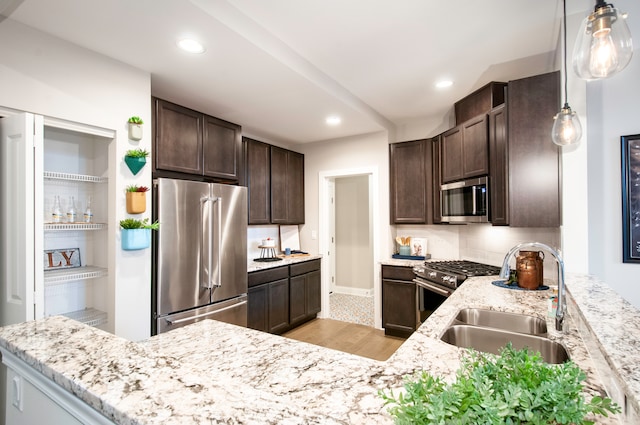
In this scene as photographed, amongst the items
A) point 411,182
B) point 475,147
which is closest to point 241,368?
point 475,147

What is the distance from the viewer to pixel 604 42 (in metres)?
1.10

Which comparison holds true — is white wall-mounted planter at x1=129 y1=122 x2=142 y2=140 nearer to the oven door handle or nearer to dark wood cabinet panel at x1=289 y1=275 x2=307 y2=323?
dark wood cabinet panel at x1=289 y1=275 x2=307 y2=323

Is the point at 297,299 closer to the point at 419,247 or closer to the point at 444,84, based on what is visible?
the point at 419,247

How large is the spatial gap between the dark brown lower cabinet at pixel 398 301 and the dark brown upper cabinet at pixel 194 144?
2158mm

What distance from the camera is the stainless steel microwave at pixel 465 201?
9.12 feet

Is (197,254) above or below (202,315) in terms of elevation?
above

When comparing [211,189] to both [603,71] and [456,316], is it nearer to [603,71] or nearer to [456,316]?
[456,316]

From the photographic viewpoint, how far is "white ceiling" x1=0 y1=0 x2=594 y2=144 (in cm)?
179

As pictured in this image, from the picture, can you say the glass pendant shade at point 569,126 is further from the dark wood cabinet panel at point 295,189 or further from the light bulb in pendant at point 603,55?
the dark wood cabinet panel at point 295,189

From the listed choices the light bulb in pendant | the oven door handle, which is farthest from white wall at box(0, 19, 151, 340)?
the light bulb in pendant

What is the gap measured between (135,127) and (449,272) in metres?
2.93

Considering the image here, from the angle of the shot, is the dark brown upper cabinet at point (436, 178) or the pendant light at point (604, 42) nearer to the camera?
the pendant light at point (604, 42)

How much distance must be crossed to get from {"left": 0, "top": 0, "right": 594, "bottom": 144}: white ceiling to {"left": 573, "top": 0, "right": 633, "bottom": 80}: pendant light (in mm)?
944

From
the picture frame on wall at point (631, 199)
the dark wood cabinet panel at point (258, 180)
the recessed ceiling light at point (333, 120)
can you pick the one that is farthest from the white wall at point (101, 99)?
the picture frame on wall at point (631, 199)
